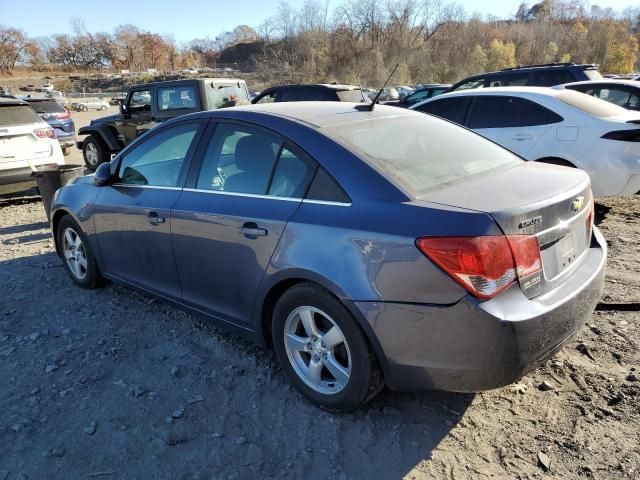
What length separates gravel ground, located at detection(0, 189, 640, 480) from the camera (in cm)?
229

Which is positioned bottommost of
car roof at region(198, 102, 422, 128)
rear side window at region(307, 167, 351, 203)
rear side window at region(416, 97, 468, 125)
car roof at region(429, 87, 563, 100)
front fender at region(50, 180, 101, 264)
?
front fender at region(50, 180, 101, 264)

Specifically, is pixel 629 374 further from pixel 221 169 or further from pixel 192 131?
pixel 192 131

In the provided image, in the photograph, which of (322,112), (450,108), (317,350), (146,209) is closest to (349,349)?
(317,350)

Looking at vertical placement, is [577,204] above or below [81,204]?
above

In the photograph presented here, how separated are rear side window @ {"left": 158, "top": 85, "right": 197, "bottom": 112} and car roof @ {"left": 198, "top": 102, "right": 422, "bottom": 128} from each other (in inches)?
276

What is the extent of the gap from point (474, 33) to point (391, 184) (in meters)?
83.5

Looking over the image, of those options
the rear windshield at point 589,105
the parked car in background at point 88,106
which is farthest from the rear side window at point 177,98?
the parked car in background at point 88,106

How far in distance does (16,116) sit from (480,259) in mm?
7969

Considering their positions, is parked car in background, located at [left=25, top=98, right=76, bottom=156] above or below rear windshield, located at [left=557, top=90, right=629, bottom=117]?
below

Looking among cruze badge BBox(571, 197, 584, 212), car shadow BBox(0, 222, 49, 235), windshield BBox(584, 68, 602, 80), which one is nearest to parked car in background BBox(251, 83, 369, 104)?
windshield BBox(584, 68, 602, 80)

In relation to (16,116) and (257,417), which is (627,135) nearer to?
(257,417)

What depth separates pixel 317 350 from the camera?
2.61 meters

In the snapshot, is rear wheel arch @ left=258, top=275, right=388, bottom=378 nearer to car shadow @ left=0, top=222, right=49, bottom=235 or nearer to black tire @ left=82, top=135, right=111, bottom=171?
car shadow @ left=0, top=222, right=49, bottom=235

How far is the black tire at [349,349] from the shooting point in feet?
7.73
